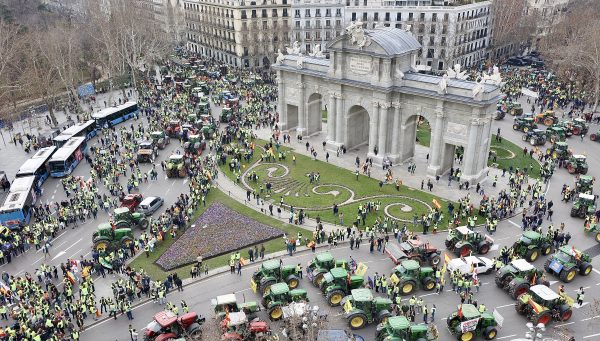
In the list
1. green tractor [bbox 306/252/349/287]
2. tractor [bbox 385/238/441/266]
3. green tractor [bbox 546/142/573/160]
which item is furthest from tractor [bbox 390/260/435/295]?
green tractor [bbox 546/142/573/160]

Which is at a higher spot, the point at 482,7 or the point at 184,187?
the point at 482,7

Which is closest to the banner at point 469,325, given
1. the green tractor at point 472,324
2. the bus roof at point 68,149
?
the green tractor at point 472,324

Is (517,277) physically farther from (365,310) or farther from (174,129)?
(174,129)

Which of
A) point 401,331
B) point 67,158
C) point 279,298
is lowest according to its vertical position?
point 279,298

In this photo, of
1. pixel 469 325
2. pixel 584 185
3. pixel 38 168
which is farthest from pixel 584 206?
pixel 38 168


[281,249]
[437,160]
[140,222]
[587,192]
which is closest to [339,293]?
[281,249]

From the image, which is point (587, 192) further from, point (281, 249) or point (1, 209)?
point (1, 209)

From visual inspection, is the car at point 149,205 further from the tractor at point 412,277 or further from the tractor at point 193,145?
the tractor at point 412,277
